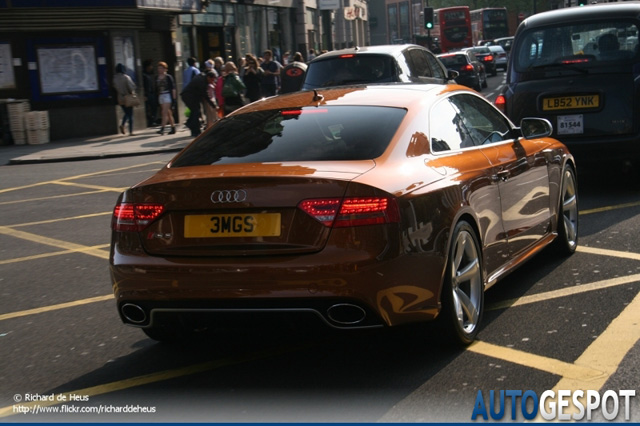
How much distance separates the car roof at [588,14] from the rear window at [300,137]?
250 inches

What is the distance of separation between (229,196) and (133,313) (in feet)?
2.73

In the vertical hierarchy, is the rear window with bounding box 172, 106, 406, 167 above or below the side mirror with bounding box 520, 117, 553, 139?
above

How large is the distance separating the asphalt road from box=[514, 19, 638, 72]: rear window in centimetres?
371

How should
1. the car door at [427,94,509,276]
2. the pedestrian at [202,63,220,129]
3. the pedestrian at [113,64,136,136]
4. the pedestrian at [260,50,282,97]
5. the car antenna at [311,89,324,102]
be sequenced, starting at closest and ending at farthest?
the car door at [427,94,509,276] → the car antenna at [311,89,324,102] → the pedestrian at [202,63,220,129] → the pedestrian at [113,64,136,136] → the pedestrian at [260,50,282,97]

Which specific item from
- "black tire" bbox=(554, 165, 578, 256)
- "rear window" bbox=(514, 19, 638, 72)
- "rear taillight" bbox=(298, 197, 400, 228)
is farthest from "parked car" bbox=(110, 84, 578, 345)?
"rear window" bbox=(514, 19, 638, 72)

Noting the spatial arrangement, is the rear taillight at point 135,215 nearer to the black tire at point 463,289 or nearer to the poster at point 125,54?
the black tire at point 463,289

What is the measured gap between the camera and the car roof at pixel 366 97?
598cm

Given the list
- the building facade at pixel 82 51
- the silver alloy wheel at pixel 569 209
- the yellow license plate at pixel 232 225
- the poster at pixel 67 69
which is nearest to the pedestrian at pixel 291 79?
the building facade at pixel 82 51

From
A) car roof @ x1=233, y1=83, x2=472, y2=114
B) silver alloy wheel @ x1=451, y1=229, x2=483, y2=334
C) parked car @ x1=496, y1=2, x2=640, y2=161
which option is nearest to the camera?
silver alloy wheel @ x1=451, y1=229, x2=483, y2=334

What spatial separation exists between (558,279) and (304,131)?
2392 millimetres

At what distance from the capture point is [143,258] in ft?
16.9

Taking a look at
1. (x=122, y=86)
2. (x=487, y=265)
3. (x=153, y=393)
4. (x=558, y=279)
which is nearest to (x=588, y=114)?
(x=558, y=279)

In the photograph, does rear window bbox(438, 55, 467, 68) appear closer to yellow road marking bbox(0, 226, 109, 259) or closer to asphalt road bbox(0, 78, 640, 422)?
yellow road marking bbox(0, 226, 109, 259)

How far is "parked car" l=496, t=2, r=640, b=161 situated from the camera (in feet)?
36.0
